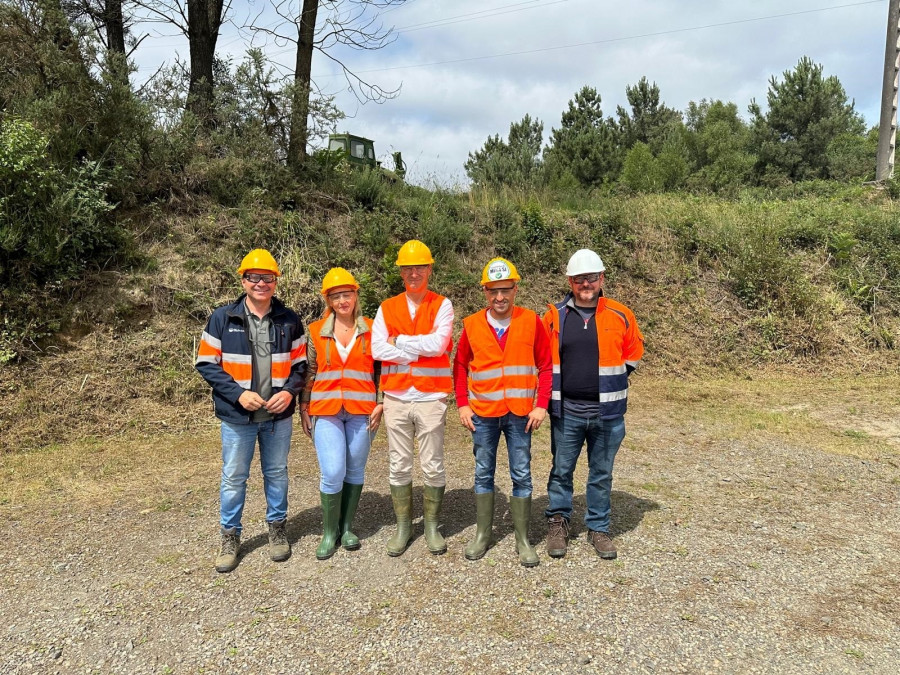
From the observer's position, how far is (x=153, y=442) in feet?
20.8

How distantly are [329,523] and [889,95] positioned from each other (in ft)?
56.5

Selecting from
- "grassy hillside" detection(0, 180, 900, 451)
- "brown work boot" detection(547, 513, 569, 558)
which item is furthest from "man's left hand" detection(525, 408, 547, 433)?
"grassy hillside" detection(0, 180, 900, 451)

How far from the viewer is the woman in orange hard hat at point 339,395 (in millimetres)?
3686

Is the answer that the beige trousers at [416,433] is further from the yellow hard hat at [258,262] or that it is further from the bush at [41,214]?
the bush at [41,214]

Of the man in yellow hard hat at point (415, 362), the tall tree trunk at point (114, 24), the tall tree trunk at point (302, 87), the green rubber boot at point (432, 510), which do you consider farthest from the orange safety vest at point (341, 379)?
the tall tree trunk at point (114, 24)

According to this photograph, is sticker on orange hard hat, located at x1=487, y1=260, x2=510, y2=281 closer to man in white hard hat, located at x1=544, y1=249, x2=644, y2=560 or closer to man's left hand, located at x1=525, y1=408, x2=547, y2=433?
man in white hard hat, located at x1=544, y1=249, x2=644, y2=560

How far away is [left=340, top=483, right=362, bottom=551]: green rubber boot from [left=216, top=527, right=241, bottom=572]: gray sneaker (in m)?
0.70

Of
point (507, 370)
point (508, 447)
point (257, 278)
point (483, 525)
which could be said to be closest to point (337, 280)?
point (257, 278)

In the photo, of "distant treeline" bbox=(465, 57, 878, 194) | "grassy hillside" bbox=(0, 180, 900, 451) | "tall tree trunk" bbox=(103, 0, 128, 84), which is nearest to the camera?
"grassy hillside" bbox=(0, 180, 900, 451)

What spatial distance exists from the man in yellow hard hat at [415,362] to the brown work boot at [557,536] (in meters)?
0.73

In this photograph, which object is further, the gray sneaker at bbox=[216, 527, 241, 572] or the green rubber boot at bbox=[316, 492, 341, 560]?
the green rubber boot at bbox=[316, 492, 341, 560]

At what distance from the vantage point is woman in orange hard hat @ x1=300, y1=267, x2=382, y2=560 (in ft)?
12.1

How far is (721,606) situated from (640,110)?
32.7m

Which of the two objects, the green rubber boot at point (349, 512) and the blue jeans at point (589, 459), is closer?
the blue jeans at point (589, 459)
